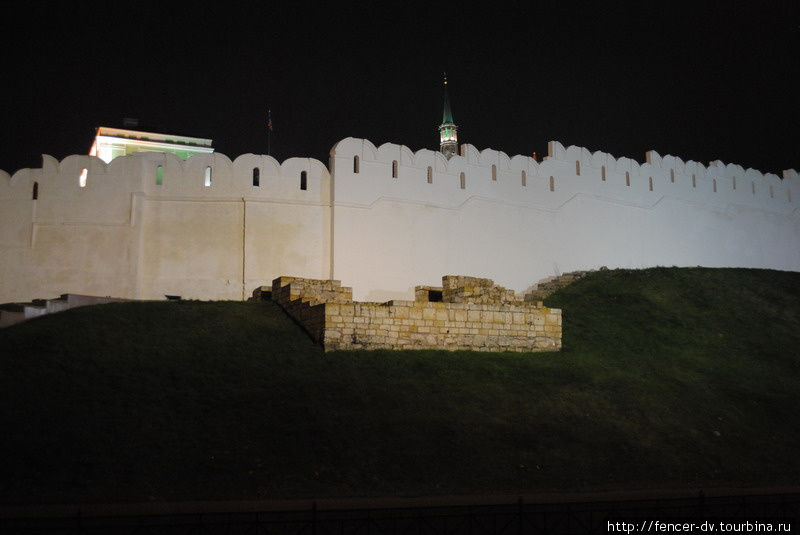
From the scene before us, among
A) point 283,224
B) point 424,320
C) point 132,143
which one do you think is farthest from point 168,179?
point 132,143

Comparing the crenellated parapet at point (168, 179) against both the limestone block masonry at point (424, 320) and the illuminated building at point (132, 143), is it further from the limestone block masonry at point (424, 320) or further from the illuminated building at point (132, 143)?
the illuminated building at point (132, 143)

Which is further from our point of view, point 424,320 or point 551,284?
point 551,284

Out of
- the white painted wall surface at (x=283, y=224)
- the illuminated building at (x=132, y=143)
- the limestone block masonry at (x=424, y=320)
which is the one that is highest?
A: the illuminated building at (x=132, y=143)

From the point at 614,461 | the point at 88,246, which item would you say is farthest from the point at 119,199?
the point at 614,461

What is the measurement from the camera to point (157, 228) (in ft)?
71.5

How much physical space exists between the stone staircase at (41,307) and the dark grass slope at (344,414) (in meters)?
1.14

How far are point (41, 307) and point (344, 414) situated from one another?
31.7ft

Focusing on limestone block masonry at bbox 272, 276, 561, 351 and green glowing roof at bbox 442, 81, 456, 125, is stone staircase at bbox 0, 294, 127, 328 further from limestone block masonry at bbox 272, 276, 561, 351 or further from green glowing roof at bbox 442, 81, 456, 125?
green glowing roof at bbox 442, 81, 456, 125

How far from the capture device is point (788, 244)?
1312 inches

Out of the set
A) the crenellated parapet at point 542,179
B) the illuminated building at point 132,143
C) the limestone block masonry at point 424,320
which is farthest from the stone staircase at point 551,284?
the illuminated building at point 132,143

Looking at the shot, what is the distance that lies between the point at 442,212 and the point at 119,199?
389 inches

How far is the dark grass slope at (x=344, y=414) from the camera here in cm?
998

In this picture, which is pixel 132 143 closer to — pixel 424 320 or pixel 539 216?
pixel 539 216

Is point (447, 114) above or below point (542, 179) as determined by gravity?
above
